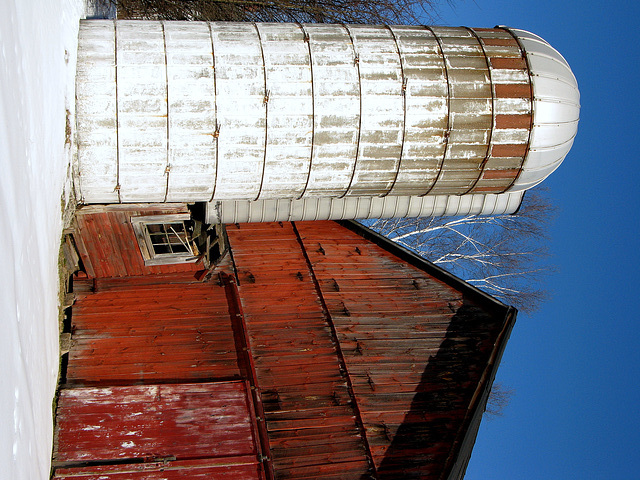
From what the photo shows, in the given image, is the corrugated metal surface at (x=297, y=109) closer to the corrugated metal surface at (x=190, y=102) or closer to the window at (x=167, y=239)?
the corrugated metal surface at (x=190, y=102)

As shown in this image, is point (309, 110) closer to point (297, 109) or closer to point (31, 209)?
point (297, 109)

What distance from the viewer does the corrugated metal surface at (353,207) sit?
39.4 ft

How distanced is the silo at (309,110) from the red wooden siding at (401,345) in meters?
3.00

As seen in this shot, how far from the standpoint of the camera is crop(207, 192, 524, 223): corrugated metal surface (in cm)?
1201

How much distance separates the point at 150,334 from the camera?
449 inches

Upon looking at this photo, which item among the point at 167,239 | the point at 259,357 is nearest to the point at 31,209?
the point at 167,239

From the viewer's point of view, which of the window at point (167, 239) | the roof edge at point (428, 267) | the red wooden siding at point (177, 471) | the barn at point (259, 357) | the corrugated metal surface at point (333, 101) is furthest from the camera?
the roof edge at point (428, 267)

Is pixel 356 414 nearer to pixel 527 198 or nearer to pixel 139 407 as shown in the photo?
pixel 139 407

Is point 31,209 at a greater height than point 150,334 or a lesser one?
greater

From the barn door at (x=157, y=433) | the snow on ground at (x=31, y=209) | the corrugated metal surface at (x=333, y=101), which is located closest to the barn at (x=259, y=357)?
the barn door at (x=157, y=433)

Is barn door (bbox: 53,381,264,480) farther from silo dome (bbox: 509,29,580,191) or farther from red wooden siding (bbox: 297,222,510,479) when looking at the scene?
silo dome (bbox: 509,29,580,191)

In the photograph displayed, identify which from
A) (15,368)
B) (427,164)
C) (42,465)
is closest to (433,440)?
(427,164)

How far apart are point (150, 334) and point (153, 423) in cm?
204

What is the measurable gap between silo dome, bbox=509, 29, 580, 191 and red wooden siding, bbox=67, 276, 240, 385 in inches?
276
